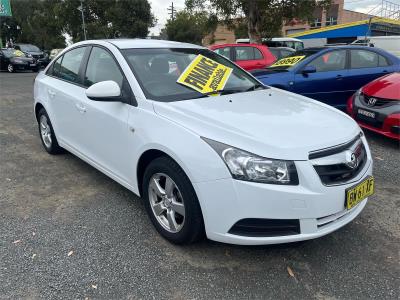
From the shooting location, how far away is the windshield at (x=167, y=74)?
324 centimetres

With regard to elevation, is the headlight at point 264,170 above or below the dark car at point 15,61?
above

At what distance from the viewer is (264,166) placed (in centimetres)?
241

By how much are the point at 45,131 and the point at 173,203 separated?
3098 mm

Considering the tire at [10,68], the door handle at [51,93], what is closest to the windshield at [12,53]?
the tire at [10,68]

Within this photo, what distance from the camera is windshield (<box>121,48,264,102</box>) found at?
10.6 ft

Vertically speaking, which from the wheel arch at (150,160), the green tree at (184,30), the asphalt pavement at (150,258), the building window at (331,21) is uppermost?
the building window at (331,21)

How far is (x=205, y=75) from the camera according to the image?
3.63 m

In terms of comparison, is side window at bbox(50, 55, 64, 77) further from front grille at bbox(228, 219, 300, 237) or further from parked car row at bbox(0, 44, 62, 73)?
parked car row at bbox(0, 44, 62, 73)

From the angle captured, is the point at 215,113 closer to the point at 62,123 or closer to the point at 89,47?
the point at 89,47

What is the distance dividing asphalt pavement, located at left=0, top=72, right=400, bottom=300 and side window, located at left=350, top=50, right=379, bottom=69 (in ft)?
13.0

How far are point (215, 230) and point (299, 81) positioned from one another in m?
5.07

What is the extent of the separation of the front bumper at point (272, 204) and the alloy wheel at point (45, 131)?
3207mm

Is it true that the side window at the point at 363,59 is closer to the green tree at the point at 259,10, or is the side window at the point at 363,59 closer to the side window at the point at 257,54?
the side window at the point at 257,54

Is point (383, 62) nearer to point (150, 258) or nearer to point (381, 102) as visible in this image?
point (381, 102)
